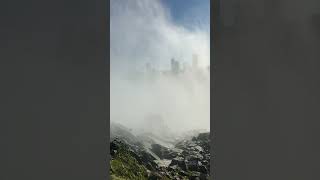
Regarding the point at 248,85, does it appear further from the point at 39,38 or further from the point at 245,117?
the point at 39,38

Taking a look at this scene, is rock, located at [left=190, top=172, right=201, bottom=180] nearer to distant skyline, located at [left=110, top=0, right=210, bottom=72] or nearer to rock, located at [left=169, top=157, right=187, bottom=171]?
rock, located at [left=169, top=157, right=187, bottom=171]

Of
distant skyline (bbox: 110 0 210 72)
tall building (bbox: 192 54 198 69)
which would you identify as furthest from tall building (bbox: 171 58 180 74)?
tall building (bbox: 192 54 198 69)

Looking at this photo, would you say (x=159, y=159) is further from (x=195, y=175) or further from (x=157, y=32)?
(x=157, y=32)

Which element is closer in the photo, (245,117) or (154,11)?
(245,117)

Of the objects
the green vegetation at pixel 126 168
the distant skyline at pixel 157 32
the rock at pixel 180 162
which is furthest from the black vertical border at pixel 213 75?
the green vegetation at pixel 126 168

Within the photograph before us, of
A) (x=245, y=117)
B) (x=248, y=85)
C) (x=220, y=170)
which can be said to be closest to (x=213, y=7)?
(x=248, y=85)

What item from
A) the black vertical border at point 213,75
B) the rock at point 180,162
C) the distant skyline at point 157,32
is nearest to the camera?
the black vertical border at point 213,75

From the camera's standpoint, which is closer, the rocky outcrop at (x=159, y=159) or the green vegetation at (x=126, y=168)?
the rocky outcrop at (x=159, y=159)

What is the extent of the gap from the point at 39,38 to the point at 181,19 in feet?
5.82

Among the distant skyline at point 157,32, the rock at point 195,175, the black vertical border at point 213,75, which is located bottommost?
the rock at point 195,175

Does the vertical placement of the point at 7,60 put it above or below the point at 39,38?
below

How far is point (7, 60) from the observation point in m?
2.13

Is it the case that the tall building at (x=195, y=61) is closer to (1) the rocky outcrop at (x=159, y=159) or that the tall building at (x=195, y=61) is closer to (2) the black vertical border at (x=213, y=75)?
(1) the rocky outcrop at (x=159, y=159)

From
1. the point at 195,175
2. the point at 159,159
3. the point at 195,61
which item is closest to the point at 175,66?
the point at 195,61
